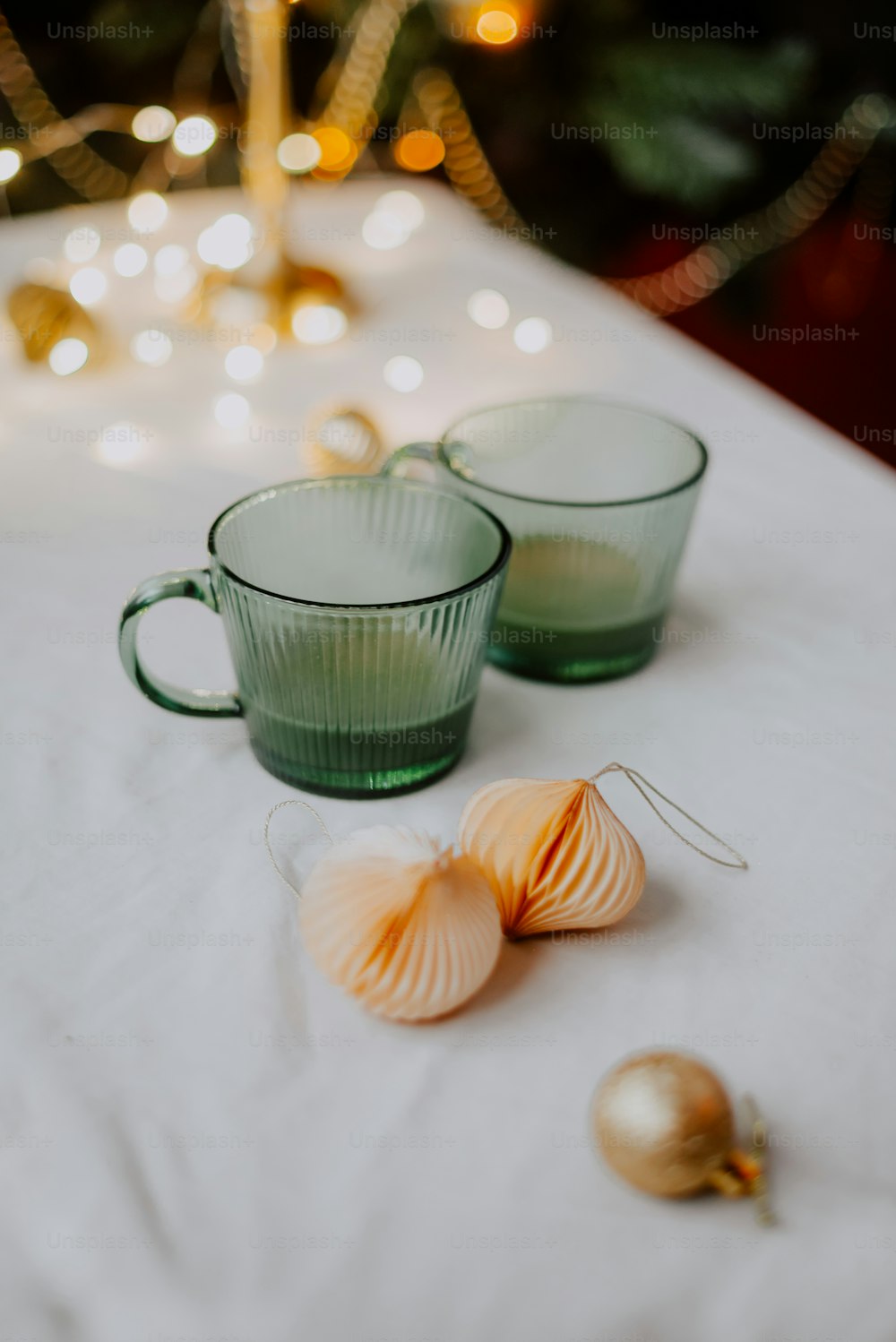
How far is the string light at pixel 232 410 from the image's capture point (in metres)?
0.78

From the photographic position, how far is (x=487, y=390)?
85 cm

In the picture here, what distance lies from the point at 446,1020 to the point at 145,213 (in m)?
Answer: 0.87

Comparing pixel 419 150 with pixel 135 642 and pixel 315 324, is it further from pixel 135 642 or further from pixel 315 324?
pixel 135 642

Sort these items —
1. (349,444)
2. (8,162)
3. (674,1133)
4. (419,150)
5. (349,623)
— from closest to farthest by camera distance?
1. (674,1133)
2. (349,623)
3. (349,444)
4. (8,162)
5. (419,150)

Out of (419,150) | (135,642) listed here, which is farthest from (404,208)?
(135,642)

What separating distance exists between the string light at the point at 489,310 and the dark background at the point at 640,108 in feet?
1.40

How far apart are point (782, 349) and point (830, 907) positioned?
5.54 feet

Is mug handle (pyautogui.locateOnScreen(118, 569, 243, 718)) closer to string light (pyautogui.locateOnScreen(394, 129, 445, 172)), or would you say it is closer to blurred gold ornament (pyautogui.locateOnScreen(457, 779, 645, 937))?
blurred gold ornament (pyautogui.locateOnScreen(457, 779, 645, 937))

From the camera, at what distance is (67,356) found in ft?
2.71

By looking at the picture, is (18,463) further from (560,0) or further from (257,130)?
(560,0)

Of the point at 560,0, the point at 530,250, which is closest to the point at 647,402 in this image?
the point at 530,250

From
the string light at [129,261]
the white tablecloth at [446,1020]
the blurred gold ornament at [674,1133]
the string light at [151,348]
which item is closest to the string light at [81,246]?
the string light at [129,261]

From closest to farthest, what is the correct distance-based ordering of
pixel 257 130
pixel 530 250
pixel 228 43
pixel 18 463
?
pixel 18 463 < pixel 257 130 < pixel 530 250 < pixel 228 43

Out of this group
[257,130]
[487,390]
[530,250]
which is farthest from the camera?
[530,250]
